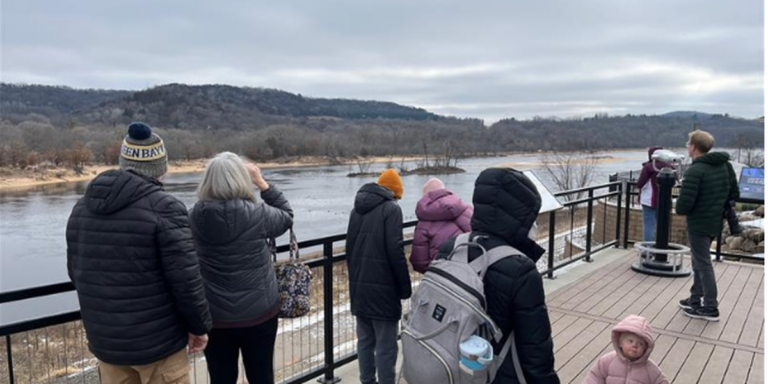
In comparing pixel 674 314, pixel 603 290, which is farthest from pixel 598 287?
pixel 674 314

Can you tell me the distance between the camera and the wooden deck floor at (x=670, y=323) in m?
3.49

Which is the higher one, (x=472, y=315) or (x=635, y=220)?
(x=472, y=315)

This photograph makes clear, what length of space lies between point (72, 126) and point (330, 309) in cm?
8328

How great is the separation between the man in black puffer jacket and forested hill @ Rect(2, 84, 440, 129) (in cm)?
8733

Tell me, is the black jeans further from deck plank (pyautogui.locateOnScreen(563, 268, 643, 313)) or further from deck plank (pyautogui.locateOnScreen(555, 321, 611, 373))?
deck plank (pyautogui.locateOnScreen(563, 268, 643, 313))

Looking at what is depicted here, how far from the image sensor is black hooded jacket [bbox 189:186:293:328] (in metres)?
2.34

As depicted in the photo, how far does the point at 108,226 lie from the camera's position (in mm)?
1992

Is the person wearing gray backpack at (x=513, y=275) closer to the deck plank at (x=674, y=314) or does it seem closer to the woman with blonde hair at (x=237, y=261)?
the woman with blonde hair at (x=237, y=261)

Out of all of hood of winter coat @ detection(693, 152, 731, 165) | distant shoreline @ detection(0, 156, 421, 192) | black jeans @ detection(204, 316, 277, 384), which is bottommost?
distant shoreline @ detection(0, 156, 421, 192)

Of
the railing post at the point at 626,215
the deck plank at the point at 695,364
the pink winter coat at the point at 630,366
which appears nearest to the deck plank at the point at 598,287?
the railing post at the point at 626,215

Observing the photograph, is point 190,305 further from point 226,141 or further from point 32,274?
point 226,141

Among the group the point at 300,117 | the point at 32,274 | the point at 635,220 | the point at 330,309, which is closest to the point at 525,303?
the point at 330,309

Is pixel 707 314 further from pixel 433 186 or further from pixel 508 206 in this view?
pixel 508 206

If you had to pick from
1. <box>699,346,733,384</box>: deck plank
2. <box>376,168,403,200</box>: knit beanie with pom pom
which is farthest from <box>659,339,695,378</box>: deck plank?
<box>376,168,403,200</box>: knit beanie with pom pom
